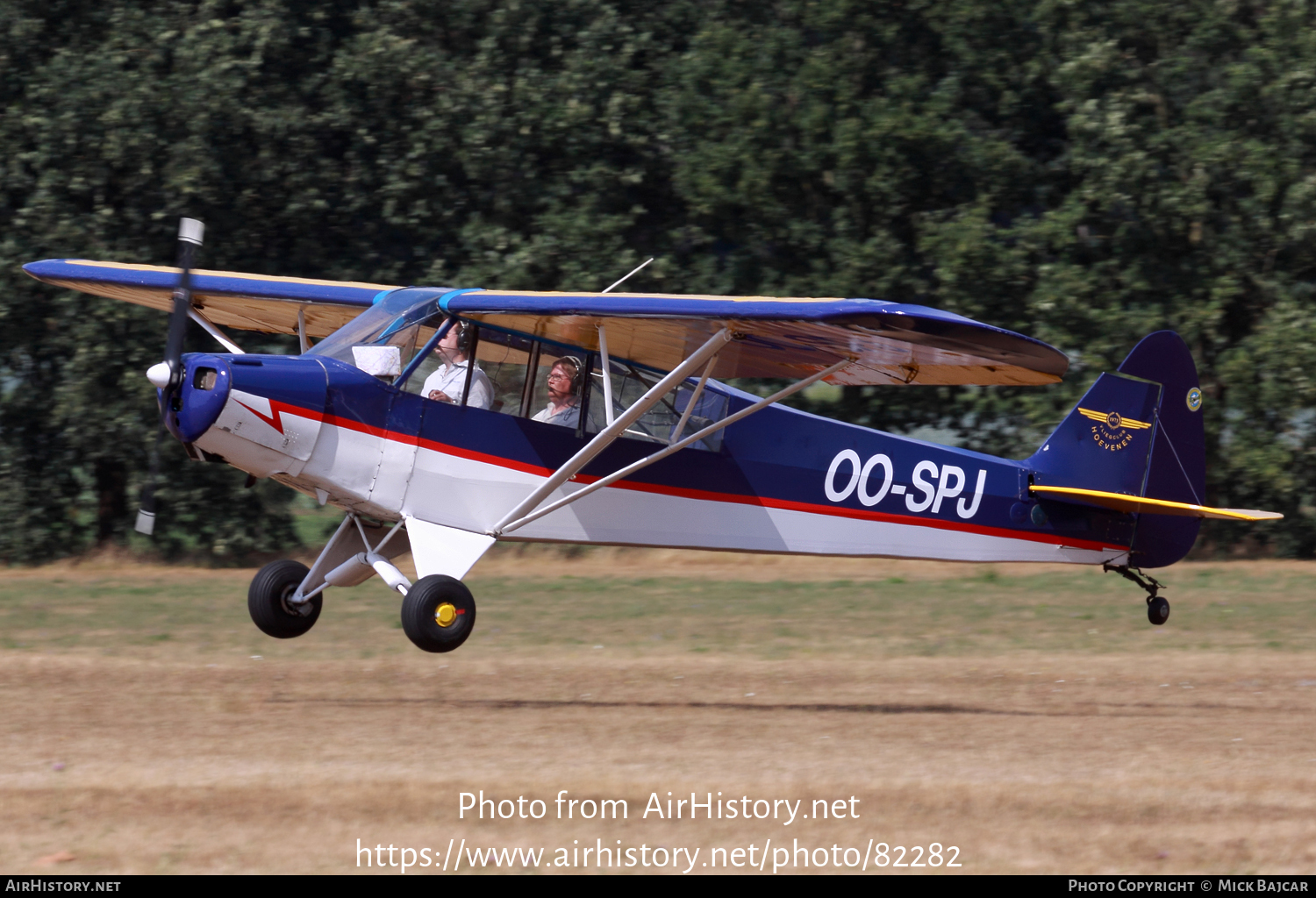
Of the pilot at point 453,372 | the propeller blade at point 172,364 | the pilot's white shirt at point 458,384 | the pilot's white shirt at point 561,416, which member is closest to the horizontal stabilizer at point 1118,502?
the pilot's white shirt at point 561,416

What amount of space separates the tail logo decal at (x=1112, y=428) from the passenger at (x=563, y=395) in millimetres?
4327

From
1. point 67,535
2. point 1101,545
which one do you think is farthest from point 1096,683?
point 67,535

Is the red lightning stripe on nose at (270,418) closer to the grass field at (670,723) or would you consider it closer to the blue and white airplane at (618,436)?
the blue and white airplane at (618,436)

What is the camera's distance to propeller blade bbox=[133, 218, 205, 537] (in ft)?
26.7

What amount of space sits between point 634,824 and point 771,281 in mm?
13879

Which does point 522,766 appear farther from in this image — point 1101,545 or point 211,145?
point 211,145

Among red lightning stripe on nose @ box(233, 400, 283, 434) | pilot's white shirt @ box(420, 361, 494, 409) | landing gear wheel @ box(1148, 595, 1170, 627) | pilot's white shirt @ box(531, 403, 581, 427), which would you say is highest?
pilot's white shirt @ box(420, 361, 494, 409)

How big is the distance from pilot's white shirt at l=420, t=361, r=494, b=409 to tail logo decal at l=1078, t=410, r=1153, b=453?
497 centimetres

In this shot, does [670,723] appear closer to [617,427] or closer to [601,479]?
[601,479]

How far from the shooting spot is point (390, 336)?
899 centimetres

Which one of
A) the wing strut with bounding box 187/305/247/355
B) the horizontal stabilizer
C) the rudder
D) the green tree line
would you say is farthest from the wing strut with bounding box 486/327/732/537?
the green tree line
